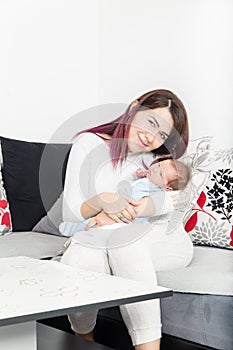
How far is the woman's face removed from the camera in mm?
1873

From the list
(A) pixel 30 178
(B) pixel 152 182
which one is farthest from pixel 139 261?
(A) pixel 30 178

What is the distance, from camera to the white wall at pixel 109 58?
2457mm

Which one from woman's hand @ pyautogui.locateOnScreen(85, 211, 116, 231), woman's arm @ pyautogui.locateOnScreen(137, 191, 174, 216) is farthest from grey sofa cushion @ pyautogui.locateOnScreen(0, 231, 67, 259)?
woman's arm @ pyautogui.locateOnScreen(137, 191, 174, 216)

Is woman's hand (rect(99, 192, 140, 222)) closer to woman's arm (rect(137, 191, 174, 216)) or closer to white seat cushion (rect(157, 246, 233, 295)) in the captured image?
woman's arm (rect(137, 191, 174, 216))

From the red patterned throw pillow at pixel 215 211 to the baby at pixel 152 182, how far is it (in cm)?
13

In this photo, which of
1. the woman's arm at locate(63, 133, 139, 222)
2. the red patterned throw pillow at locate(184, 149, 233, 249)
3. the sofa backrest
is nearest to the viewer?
the woman's arm at locate(63, 133, 139, 222)

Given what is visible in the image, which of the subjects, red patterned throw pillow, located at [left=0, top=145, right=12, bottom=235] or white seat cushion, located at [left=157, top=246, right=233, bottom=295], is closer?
white seat cushion, located at [left=157, top=246, right=233, bottom=295]

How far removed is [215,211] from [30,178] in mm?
838

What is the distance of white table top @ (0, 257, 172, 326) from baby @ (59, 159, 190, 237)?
39cm

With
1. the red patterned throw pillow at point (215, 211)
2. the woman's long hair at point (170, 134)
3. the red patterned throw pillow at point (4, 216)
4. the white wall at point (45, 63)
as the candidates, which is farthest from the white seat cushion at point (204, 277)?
the white wall at point (45, 63)

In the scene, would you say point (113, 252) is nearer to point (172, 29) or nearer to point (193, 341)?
point (193, 341)

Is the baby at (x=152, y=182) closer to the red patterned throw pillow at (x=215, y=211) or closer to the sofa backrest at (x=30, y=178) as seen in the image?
the red patterned throw pillow at (x=215, y=211)

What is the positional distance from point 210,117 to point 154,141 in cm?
64

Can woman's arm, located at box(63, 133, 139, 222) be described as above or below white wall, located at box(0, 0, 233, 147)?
below
